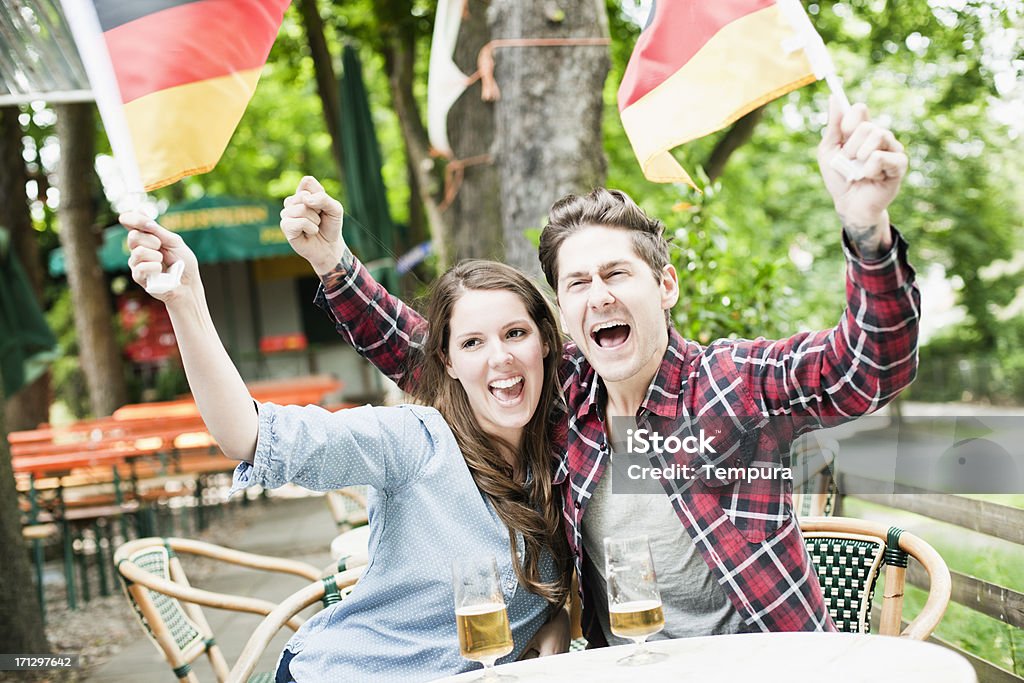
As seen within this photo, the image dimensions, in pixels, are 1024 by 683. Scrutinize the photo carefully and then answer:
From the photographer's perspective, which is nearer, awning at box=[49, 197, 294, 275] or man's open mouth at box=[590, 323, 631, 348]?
man's open mouth at box=[590, 323, 631, 348]

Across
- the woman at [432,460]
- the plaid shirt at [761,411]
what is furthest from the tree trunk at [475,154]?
the plaid shirt at [761,411]

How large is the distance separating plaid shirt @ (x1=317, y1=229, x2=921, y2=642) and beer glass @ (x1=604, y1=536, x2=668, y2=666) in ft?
1.34

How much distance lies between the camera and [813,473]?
4.26 meters

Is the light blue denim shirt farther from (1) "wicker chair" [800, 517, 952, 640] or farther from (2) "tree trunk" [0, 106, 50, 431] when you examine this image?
(2) "tree trunk" [0, 106, 50, 431]

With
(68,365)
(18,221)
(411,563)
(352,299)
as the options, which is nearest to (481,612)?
(411,563)

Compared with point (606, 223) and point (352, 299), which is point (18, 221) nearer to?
point (352, 299)

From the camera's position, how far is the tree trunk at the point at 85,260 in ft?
36.6

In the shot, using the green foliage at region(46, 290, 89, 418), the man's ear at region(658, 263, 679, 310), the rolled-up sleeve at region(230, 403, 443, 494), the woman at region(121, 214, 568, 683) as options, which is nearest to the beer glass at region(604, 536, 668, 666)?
the woman at region(121, 214, 568, 683)

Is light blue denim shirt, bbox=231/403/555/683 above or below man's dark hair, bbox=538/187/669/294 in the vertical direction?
below

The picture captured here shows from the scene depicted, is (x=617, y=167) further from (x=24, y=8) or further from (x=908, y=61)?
(x=24, y=8)

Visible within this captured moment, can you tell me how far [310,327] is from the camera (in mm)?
21016

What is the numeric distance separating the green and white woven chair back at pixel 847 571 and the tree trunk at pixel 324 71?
10.0m

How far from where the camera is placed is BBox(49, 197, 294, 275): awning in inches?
526

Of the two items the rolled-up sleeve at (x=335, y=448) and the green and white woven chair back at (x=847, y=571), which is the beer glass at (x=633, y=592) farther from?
the green and white woven chair back at (x=847, y=571)
